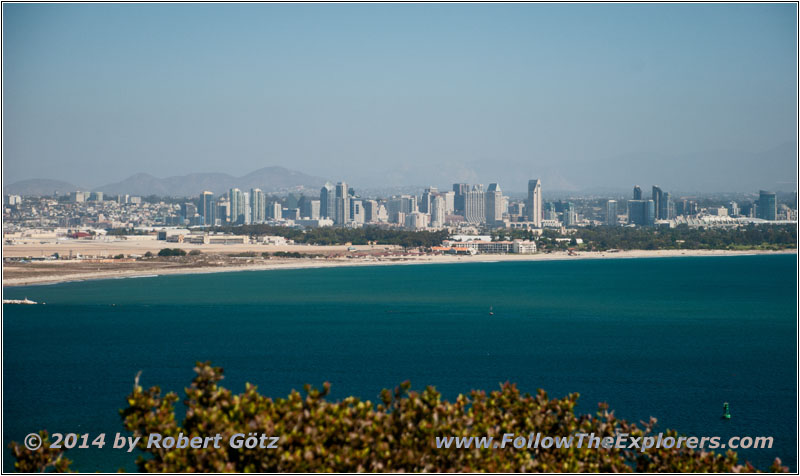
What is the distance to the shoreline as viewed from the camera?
26.3m

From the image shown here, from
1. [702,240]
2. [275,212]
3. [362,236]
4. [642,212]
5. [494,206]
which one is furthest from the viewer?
[275,212]

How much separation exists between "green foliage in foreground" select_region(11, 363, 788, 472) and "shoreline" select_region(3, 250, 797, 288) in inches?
850

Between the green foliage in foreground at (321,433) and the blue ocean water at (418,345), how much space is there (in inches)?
141

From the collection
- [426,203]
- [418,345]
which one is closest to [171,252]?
[418,345]

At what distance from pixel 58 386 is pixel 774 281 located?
2234 centimetres

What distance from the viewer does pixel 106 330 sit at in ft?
49.3

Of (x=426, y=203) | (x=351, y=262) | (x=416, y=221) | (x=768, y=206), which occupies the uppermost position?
(x=426, y=203)

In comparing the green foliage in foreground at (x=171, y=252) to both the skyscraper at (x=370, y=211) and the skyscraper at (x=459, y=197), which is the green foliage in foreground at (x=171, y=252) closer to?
the skyscraper at (x=370, y=211)

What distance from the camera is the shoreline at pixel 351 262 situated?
1036 inches

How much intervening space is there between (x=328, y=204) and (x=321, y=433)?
Answer: 254 ft

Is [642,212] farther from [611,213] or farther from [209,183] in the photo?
[209,183]

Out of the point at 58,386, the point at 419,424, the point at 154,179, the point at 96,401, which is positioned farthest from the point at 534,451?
the point at 154,179

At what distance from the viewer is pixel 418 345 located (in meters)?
13.2

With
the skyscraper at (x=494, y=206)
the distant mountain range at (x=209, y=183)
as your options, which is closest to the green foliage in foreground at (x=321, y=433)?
the skyscraper at (x=494, y=206)
